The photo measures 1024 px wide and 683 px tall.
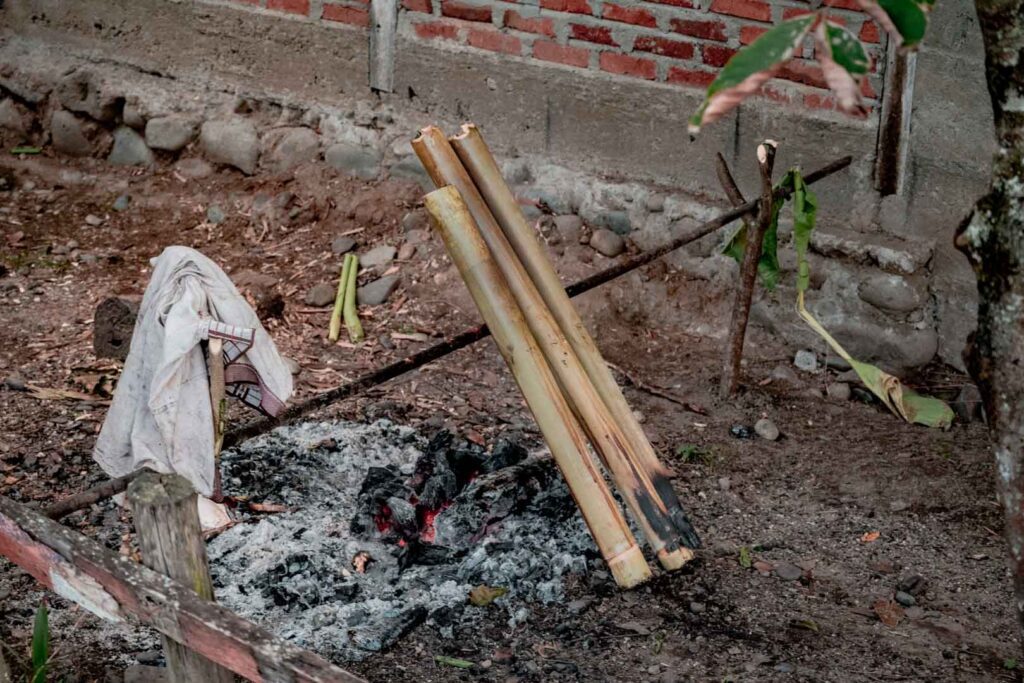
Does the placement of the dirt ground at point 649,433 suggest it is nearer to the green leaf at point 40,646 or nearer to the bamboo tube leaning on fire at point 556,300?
the green leaf at point 40,646

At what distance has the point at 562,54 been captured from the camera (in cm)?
564

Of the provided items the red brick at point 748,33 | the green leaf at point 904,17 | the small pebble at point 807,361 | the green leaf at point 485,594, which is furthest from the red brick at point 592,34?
the green leaf at point 904,17

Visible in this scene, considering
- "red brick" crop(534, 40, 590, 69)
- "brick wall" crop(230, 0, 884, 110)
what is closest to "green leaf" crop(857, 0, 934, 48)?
"brick wall" crop(230, 0, 884, 110)

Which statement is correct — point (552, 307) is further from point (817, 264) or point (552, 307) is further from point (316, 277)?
point (316, 277)

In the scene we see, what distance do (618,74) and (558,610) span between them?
2.65m

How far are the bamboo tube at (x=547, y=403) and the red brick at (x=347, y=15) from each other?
2.53 metres

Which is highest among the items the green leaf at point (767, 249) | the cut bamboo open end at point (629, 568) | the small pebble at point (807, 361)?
the green leaf at point (767, 249)

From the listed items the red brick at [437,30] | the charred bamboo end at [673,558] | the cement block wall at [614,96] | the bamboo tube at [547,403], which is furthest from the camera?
the red brick at [437,30]

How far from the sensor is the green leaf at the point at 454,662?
369 cm

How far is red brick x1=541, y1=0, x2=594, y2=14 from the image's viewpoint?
5496mm

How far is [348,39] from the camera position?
617cm

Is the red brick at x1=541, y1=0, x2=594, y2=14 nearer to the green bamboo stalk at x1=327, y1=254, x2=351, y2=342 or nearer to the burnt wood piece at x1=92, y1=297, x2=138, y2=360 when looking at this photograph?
the green bamboo stalk at x1=327, y1=254, x2=351, y2=342

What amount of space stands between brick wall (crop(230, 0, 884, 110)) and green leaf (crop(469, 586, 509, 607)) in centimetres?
249

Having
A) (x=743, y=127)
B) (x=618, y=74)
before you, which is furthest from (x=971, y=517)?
(x=618, y=74)
